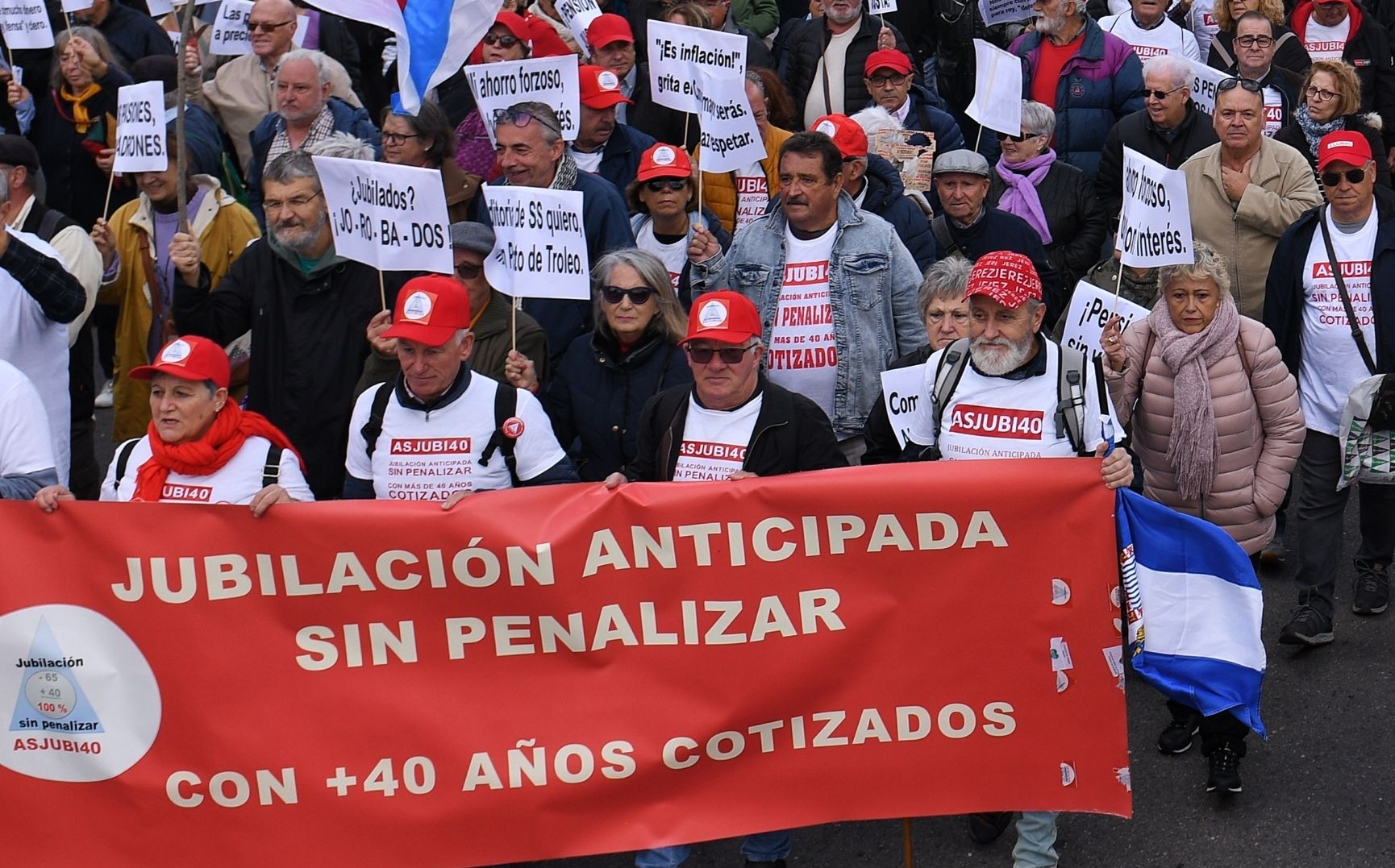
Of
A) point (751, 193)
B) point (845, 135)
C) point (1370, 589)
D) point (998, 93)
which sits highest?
point (998, 93)

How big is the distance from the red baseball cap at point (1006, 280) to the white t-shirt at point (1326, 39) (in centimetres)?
625

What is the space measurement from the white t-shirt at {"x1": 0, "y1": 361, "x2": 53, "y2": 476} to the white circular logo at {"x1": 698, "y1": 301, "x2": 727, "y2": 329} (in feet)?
6.79

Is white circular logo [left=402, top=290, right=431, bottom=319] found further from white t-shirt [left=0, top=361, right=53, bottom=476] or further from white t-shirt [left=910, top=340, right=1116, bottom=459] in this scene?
white t-shirt [left=910, top=340, right=1116, bottom=459]

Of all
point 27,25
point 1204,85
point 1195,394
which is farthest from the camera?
point 27,25

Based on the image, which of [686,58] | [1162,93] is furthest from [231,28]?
[1162,93]

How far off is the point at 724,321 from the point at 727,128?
2.52 meters

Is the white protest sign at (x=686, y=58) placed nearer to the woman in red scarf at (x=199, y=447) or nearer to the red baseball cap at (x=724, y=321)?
the red baseball cap at (x=724, y=321)

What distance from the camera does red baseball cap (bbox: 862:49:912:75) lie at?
31.5 feet

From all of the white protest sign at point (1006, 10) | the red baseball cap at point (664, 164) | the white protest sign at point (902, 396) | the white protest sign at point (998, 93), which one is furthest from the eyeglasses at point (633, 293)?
the white protest sign at point (1006, 10)

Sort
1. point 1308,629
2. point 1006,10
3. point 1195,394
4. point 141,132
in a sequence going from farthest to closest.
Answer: point 1006,10 < point 141,132 < point 1308,629 < point 1195,394

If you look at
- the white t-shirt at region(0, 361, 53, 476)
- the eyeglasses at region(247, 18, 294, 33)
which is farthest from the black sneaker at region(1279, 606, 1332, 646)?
the eyeglasses at region(247, 18, 294, 33)

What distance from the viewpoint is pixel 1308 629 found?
24.2ft

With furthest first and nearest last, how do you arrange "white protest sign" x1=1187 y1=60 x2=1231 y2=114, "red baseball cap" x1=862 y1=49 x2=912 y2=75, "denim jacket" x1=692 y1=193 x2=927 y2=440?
"white protest sign" x1=1187 y1=60 x2=1231 y2=114
"red baseball cap" x1=862 y1=49 x2=912 y2=75
"denim jacket" x1=692 y1=193 x2=927 y2=440

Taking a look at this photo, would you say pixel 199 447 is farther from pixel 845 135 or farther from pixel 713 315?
pixel 845 135
